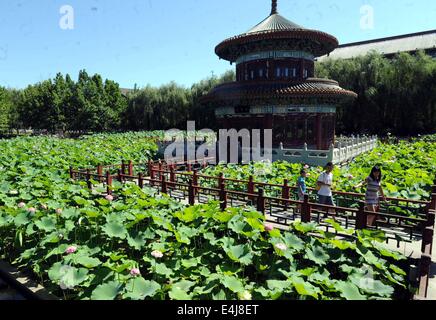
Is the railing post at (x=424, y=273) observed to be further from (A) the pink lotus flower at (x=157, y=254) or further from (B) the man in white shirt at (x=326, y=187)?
(A) the pink lotus flower at (x=157, y=254)

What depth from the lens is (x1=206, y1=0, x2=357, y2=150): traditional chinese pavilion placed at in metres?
16.3

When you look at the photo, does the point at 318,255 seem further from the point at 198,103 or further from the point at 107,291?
the point at 198,103

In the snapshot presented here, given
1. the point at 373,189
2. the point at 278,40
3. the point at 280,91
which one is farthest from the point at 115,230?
the point at 278,40

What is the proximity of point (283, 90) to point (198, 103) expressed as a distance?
11.5 metres

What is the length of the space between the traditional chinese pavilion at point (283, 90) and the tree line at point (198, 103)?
51.1 feet

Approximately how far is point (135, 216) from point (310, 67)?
52.4ft

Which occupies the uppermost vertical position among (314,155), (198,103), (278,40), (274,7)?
(274,7)

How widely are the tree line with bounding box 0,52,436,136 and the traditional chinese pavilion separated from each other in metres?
15.6

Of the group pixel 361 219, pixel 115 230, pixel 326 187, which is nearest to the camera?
pixel 115 230

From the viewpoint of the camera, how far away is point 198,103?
86.6ft

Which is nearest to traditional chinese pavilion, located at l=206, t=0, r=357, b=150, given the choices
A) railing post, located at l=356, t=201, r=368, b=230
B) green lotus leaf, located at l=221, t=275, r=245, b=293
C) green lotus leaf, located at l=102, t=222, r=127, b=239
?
railing post, located at l=356, t=201, r=368, b=230

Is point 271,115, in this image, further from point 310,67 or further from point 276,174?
point 276,174
